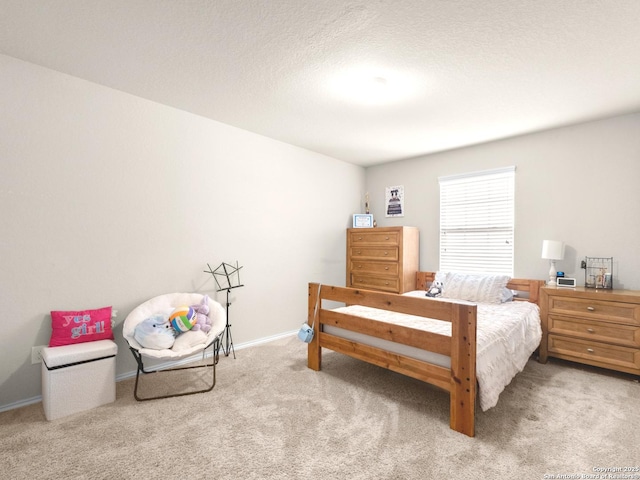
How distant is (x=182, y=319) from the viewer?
8.52 ft

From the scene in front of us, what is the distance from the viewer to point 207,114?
3197 millimetres

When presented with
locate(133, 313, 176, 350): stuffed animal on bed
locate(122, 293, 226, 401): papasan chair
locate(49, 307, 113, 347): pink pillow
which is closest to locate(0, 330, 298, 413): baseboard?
locate(122, 293, 226, 401): papasan chair

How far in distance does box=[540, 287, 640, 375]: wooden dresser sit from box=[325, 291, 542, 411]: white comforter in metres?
0.16

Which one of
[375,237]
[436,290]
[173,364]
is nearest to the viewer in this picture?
[173,364]

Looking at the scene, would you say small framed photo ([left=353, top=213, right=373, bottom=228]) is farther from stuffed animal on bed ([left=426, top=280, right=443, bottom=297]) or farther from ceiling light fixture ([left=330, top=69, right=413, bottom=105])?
ceiling light fixture ([left=330, top=69, right=413, bottom=105])

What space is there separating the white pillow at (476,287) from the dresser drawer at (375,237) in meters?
0.88

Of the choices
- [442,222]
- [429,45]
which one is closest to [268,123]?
[429,45]

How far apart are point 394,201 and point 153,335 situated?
3.70m

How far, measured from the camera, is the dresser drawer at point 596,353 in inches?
108

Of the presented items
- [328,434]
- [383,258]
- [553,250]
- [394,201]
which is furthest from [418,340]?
[394,201]

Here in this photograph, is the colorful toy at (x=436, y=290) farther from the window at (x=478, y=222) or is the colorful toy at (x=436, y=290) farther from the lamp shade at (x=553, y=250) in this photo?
the lamp shade at (x=553, y=250)

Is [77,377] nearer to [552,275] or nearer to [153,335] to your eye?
[153,335]

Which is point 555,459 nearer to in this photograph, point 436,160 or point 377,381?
point 377,381

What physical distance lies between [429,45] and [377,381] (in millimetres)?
2559
